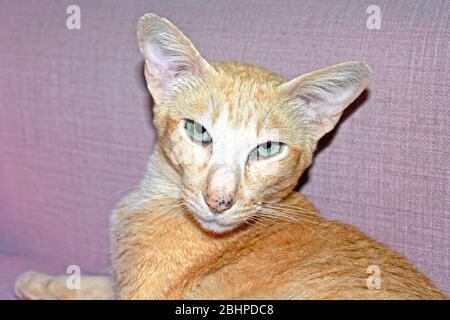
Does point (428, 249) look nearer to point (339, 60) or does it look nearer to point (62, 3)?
point (339, 60)

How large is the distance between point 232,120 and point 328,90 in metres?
0.27

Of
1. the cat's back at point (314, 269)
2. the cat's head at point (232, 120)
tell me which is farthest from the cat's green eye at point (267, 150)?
the cat's back at point (314, 269)

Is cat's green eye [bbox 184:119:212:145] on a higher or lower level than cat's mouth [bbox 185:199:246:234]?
higher

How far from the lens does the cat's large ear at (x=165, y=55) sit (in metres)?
1.69

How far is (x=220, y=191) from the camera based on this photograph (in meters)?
1.59

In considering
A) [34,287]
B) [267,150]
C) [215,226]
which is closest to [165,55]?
[267,150]

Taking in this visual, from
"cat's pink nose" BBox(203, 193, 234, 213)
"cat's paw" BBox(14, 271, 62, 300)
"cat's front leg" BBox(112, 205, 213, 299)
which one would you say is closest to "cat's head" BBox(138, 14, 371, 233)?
"cat's pink nose" BBox(203, 193, 234, 213)

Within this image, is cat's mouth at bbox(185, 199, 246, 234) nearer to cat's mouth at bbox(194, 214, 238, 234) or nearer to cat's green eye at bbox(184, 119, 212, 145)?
cat's mouth at bbox(194, 214, 238, 234)

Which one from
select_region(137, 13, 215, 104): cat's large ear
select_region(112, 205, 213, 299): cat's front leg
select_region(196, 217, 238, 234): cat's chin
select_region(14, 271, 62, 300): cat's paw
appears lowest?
select_region(14, 271, 62, 300): cat's paw

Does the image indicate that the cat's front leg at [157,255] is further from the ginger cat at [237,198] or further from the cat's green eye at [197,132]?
the cat's green eye at [197,132]

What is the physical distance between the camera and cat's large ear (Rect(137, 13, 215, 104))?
1693 mm

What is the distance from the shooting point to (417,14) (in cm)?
179

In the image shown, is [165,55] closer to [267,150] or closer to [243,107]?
[243,107]
